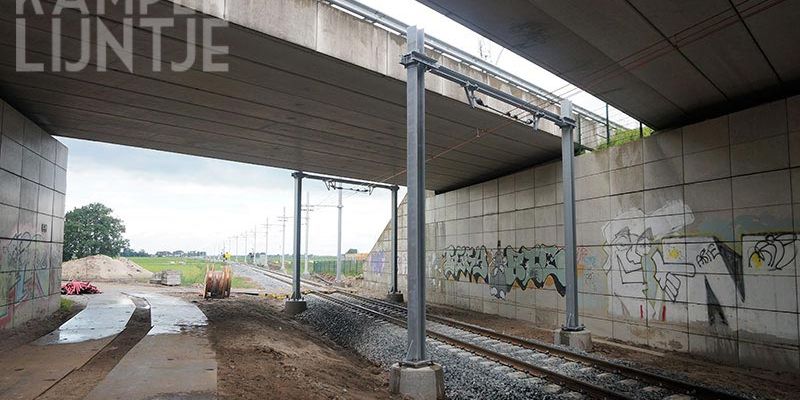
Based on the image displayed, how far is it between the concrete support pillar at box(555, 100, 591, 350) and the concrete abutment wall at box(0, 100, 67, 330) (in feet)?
42.3

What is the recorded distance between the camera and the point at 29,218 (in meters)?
12.0

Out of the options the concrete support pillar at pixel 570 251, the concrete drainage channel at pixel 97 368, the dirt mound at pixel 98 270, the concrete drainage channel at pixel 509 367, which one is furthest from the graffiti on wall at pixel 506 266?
the dirt mound at pixel 98 270

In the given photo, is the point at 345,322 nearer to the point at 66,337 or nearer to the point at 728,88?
the point at 66,337

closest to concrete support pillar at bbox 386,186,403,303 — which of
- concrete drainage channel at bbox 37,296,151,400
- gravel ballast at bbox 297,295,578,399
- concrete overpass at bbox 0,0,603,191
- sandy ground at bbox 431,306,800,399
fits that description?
gravel ballast at bbox 297,295,578,399

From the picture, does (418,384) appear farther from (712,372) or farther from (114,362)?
(712,372)

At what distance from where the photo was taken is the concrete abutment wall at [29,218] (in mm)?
10578

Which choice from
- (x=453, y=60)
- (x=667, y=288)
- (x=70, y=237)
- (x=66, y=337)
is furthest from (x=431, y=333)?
(x=70, y=237)

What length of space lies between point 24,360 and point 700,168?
46.1ft

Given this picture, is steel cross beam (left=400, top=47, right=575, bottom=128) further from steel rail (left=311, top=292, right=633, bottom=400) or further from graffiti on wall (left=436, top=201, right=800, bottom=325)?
steel rail (left=311, top=292, right=633, bottom=400)

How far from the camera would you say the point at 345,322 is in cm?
1639

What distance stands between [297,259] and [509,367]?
41.5 feet

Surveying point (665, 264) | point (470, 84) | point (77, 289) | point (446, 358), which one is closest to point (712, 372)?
point (665, 264)

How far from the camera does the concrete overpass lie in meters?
7.82

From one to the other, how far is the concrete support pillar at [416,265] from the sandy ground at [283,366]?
1.66ft
